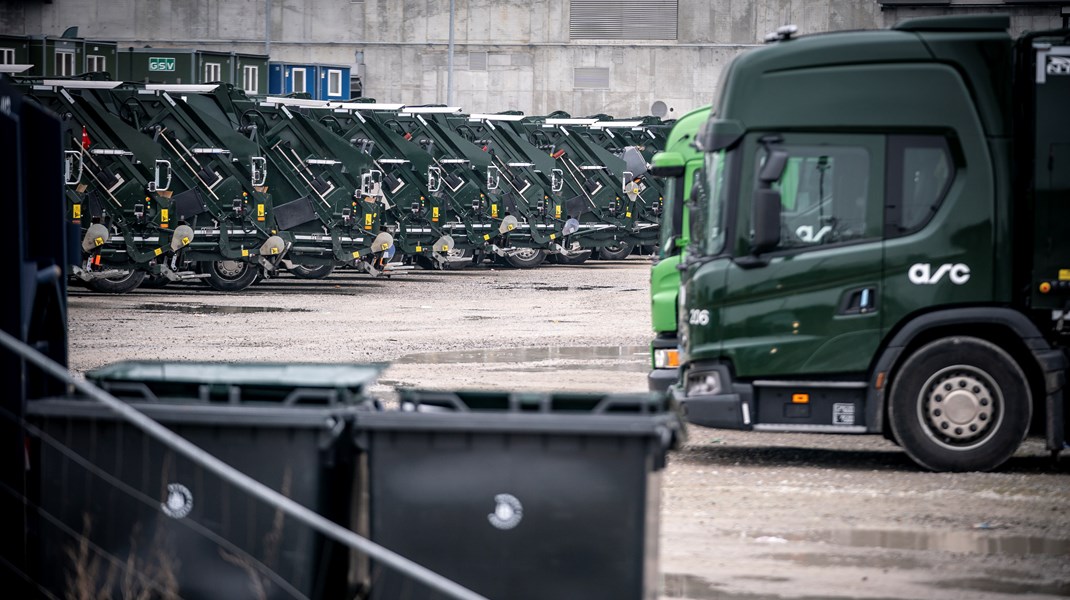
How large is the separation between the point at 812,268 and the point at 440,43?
4721 centimetres

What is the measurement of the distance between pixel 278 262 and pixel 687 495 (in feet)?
58.2

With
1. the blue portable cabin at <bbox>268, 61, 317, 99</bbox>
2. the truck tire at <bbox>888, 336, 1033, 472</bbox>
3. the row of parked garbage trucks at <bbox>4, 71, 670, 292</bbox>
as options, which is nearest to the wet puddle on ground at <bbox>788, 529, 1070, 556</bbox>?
the truck tire at <bbox>888, 336, 1033, 472</bbox>

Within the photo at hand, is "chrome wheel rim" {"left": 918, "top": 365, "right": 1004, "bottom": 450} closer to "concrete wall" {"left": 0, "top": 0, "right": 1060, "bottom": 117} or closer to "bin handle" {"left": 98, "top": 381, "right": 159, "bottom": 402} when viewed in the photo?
"bin handle" {"left": 98, "top": 381, "right": 159, "bottom": 402}

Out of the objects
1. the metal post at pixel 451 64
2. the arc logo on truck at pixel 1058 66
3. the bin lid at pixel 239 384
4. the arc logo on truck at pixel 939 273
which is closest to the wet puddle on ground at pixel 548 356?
the arc logo on truck at pixel 939 273

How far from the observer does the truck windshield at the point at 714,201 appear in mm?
10375

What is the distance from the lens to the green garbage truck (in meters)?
10.1

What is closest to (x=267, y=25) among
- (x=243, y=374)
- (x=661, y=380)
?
(x=661, y=380)

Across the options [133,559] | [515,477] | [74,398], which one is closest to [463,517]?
[515,477]

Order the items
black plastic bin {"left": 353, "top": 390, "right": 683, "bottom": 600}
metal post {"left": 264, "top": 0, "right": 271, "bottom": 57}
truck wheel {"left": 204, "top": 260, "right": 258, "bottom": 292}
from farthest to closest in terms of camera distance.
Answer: metal post {"left": 264, "top": 0, "right": 271, "bottom": 57} < truck wheel {"left": 204, "top": 260, "right": 258, "bottom": 292} < black plastic bin {"left": 353, "top": 390, "right": 683, "bottom": 600}

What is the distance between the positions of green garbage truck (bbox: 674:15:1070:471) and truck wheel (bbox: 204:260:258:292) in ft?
55.4

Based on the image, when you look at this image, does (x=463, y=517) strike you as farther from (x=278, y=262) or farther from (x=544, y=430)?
(x=278, y=262)

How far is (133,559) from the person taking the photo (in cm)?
562

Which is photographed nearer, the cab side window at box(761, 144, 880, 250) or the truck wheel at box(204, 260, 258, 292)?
the cab side window at box(761, 144, 880, 250)

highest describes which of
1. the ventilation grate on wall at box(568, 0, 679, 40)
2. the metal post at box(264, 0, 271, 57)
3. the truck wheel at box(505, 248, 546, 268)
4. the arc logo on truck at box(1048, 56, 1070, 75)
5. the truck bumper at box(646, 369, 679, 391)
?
the ventilation grate on wall at box(568, 0, 679, 40)
